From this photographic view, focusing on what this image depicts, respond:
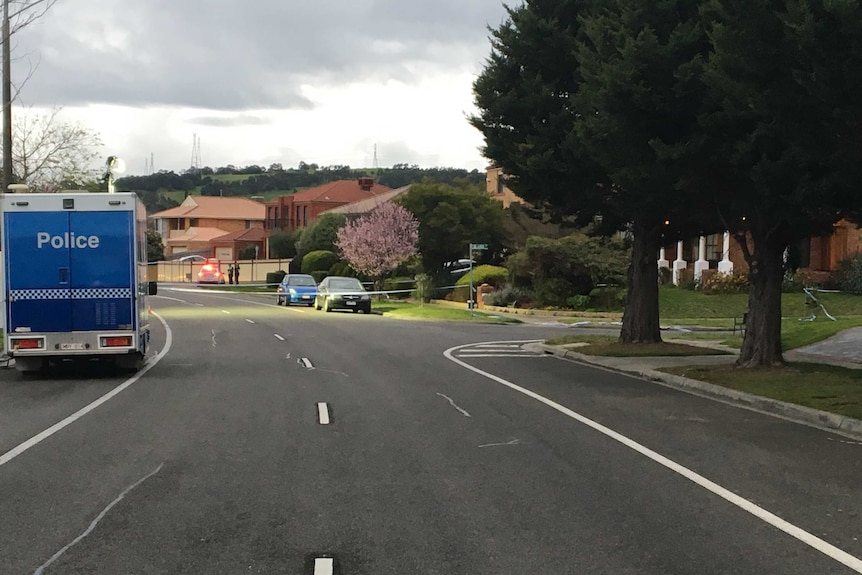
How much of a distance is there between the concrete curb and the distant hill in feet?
457

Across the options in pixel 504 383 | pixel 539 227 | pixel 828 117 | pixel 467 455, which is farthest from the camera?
pixel 539 227

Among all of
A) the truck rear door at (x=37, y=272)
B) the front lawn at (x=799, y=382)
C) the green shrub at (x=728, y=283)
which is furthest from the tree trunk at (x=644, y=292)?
the green shrub at (x=728, y=283)

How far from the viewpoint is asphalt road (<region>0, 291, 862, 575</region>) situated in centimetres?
647

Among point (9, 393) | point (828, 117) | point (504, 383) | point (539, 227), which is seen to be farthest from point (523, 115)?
point (539, 227)

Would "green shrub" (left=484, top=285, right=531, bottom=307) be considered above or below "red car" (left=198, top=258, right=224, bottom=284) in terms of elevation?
below

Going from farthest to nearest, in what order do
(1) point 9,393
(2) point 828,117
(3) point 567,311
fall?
(3) point 567,311
(1) point 9,393
(2) point 828,117

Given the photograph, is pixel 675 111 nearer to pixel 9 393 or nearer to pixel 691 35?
pixel 691 35

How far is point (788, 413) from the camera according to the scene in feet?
43.7

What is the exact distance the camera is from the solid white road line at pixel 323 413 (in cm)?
1225

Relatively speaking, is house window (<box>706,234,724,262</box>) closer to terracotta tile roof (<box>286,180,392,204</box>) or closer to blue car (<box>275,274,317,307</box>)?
blue car (<box>275,274,317,307</box>)

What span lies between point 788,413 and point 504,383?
5041mm

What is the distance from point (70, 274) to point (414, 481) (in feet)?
33.9

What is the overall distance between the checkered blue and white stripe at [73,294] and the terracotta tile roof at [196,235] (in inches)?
3984

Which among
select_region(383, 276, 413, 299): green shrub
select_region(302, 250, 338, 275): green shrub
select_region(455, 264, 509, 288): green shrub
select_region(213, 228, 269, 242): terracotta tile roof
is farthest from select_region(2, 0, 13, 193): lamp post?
select_region(213, 228, 269, 242): terracotta tile roof
